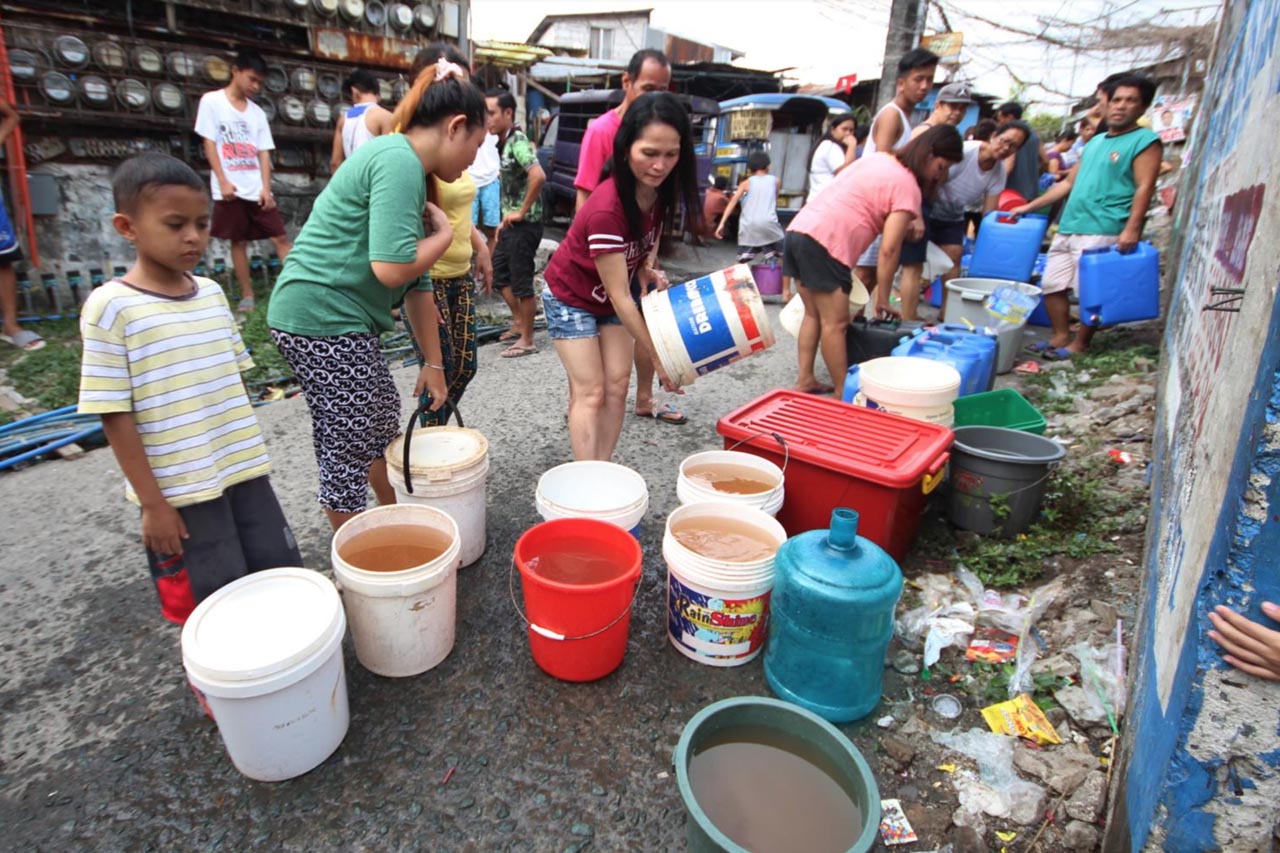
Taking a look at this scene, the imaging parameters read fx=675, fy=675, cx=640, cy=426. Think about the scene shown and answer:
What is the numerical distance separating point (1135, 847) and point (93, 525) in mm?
4068

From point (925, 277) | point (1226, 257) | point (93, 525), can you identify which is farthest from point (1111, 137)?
point (93, 525)

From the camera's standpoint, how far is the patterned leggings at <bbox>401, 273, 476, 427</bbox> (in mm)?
3307

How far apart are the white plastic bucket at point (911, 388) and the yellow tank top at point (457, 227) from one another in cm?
213

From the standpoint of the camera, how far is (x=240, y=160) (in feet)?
19.1

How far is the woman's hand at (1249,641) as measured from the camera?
1277 millimetres

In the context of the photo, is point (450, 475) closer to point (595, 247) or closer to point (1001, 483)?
point (595, 247)

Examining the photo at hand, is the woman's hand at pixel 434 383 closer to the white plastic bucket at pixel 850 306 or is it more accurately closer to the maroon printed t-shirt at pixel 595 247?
the maroon printed t-shirt at pixel 595 247

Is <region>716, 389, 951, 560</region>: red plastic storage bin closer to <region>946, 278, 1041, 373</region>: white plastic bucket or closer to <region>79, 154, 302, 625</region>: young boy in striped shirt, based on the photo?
<region>79, 154, 302, 625</region>: young boy in striped shirt

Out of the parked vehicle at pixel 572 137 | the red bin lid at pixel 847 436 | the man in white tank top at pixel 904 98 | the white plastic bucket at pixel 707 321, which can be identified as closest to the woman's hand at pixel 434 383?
the white plastic bucket at pixel 707 321

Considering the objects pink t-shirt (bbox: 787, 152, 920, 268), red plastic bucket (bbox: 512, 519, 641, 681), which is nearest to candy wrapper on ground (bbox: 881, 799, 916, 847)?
red plastic bucket (bbox: 512, 519, 641, 681)

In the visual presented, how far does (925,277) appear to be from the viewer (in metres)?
6.48

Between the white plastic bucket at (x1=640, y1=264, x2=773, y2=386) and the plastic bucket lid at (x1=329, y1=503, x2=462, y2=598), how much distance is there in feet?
3.90

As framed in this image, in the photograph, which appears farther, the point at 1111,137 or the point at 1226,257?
the point at 1111,137

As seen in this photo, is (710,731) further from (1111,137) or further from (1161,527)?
(1111,137)
